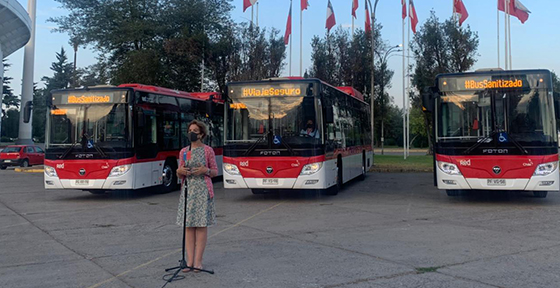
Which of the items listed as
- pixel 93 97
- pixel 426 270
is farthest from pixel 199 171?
pixel 93 97

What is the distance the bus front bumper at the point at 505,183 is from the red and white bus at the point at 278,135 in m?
2.98

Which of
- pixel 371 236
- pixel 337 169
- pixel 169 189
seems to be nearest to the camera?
pixel 371 236

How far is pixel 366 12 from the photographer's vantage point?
34.0m

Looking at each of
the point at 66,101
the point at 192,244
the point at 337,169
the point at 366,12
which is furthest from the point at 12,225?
the point at 366,12

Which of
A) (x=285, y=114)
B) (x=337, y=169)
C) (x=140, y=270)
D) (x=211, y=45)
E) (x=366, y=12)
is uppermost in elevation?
(x=366, y=12)

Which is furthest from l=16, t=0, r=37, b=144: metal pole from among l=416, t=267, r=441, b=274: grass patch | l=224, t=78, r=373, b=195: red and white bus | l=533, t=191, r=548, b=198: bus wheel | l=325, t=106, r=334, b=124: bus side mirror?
l=416, t=267, r=441, b=274: grass patch

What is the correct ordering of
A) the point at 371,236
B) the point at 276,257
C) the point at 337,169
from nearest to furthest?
the point at 276,257 → the point at 371,236 → the point at 337,169

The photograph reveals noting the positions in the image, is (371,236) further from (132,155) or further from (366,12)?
(366,12)

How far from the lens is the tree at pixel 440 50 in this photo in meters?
34.1

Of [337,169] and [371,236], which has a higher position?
[337,169]

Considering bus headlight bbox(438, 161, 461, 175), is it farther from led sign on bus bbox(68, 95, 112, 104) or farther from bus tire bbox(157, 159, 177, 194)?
led sign on bus bbox(68, 95, 112, 104)

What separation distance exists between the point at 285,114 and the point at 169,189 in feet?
18.3

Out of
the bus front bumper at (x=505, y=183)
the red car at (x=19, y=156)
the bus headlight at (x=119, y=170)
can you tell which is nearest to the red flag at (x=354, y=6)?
the red car at (x=19, y=156)

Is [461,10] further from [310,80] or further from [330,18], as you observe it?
[310,80]
